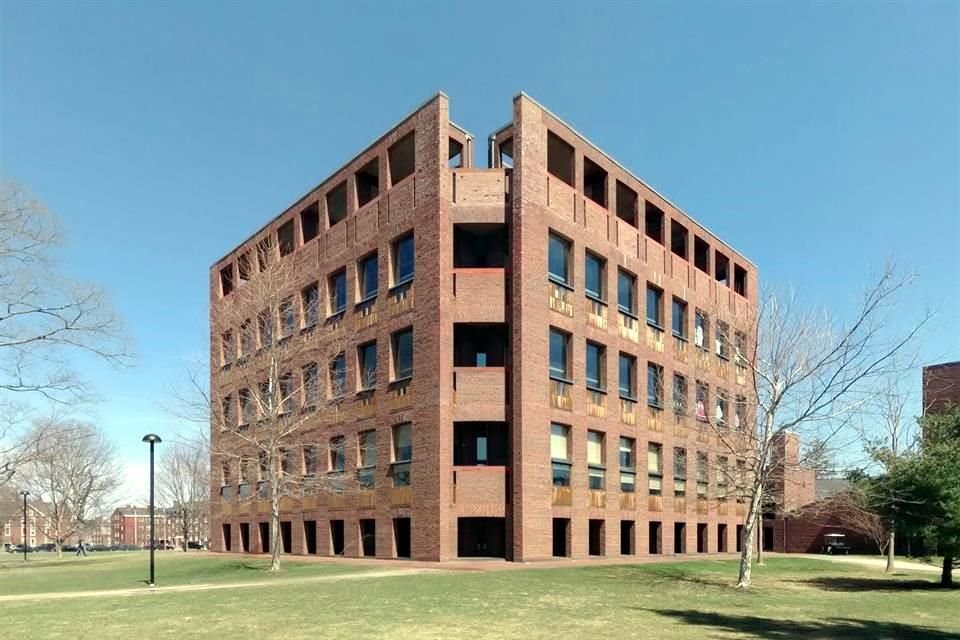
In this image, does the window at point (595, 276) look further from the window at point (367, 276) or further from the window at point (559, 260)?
the window at point (367, 276)

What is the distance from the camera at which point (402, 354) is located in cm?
3144

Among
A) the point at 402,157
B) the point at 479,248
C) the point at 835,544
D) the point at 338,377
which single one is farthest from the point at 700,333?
the point at 835,544

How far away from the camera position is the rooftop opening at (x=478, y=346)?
30.9m

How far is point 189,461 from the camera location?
87938mm

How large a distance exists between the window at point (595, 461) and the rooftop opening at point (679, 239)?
1402 cm

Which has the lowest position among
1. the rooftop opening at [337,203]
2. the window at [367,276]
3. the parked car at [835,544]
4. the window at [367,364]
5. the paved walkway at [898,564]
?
the parked car at [835,544]

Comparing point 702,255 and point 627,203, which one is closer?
point 627,203

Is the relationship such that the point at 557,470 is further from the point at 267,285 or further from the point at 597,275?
the point at 267,285

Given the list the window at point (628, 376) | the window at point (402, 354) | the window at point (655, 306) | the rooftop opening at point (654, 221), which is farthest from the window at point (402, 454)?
the rooftop opening at point (654, 221)

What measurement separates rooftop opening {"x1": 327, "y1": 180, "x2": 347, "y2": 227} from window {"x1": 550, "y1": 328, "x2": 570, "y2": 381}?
527 inches

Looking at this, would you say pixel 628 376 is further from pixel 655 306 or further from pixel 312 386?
pixel 312 386

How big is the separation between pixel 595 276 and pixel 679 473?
11.9 metres

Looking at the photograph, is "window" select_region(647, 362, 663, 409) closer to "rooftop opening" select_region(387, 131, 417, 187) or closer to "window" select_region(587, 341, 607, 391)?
"window" select_region(587, 341, 607, 391)

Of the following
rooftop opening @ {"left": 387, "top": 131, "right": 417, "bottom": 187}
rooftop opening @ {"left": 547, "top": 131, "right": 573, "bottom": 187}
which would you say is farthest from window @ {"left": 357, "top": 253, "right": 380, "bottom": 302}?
rooftop opening @ {"left": 547, "top": 131, "right": 573, "bottom": 187}
